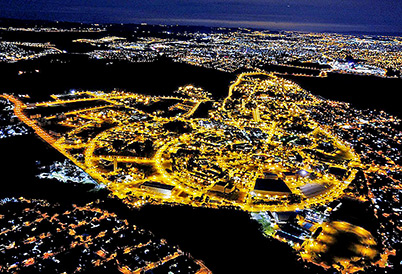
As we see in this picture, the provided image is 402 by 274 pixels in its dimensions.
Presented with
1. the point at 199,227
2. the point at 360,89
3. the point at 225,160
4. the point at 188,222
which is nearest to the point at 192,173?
the point at 225,160

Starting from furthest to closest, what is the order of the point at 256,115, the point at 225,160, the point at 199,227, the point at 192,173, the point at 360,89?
the point at 360,89, the point at 256,115, the point at 225,160, the point at 192,173, the point at 199,227

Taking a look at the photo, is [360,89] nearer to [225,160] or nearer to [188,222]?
[225,160]

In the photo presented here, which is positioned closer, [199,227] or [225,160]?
[199,227]

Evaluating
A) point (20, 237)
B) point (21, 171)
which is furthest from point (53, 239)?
point (21, 171)

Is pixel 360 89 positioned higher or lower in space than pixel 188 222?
higher

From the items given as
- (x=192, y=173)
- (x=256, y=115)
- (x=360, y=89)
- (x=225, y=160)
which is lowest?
(x=192, y=173)

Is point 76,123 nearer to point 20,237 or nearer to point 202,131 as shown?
point 202,131

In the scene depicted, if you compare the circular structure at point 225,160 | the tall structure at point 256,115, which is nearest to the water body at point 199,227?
the circular structure at point 225,160

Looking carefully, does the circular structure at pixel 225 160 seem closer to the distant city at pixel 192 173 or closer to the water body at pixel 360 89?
the distant city at pixel 192 173

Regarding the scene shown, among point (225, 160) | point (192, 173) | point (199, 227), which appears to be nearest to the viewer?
point (199, 227)
